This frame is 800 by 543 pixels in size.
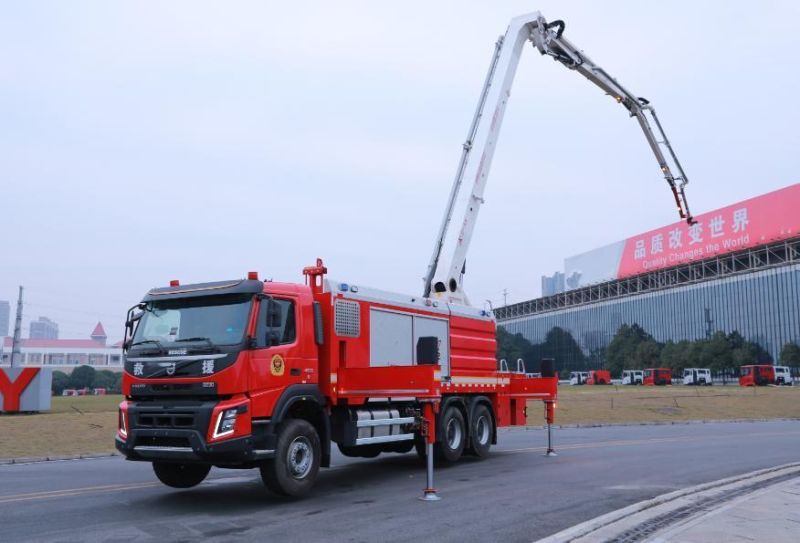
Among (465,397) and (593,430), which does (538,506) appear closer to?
(465,397)

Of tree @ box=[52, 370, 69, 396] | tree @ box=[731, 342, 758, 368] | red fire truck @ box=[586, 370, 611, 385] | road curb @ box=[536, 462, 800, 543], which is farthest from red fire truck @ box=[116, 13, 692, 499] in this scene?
tree @ box=[52, 370, 69, 396]

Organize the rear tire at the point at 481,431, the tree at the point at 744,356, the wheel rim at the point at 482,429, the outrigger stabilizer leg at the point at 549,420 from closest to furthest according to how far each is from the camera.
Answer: the rear tire at the point at 481,431 → the wheel rim at the point at 482,429 → the outrigger stabilizer leg at the point at 549,420 → the tree at the point at 744,356

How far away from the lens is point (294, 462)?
10445mm

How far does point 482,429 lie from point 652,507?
6.64 metres

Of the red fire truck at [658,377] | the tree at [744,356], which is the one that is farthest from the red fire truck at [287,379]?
the tree at [744,356]

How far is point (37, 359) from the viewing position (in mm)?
153875

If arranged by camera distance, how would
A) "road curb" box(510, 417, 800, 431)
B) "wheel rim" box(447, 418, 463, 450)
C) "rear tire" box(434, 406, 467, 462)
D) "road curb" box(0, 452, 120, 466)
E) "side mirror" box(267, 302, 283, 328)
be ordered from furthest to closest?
"road curb" box(510, 417, 800, 431), "road curb" box(0, 452, 120, 466), "wheel rim" box(447, 418, 463, 450), "rear tire" box(434, 406, 467, 462), "side mirror" box(267, 302, 283, 328)

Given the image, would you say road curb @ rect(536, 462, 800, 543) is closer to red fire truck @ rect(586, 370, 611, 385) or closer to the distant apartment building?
red fire truck @ rect(586, 370, 611, 385)

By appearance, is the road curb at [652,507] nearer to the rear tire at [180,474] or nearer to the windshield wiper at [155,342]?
the windshield wiper at [155,342]

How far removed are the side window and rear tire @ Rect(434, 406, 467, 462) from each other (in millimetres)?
4479

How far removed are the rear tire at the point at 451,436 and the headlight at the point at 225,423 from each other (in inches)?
211

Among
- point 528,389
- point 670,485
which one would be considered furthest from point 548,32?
point 670,485

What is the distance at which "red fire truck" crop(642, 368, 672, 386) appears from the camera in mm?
74375

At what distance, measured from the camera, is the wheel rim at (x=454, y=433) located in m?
14.6
